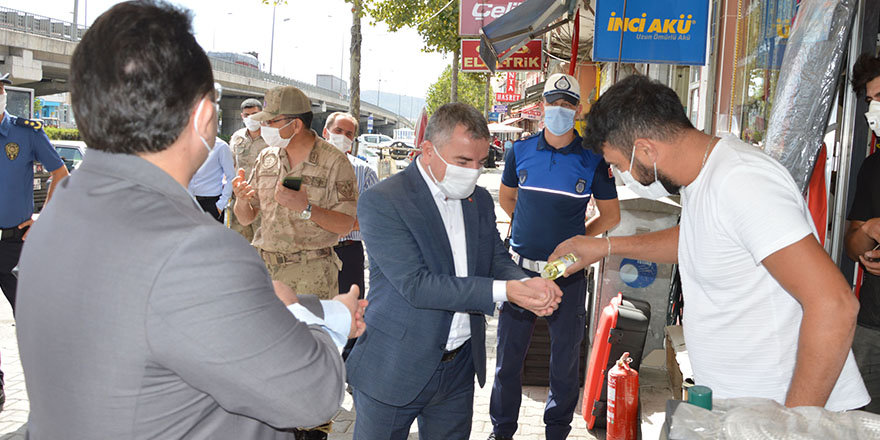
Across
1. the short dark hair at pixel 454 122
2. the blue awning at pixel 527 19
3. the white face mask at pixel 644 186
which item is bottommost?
the white face mask at pixel 644 186

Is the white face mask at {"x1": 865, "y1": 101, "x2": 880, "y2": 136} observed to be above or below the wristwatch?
above

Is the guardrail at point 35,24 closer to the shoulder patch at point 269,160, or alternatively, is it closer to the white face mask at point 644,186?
the shoulder patch at point 269,160

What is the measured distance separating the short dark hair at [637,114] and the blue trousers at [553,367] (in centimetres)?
218

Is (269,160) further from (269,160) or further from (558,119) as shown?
(558,119)

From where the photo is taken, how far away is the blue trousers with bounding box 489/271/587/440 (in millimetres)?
4504

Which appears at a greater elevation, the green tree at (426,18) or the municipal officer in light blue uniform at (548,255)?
the green tree at (426,18)

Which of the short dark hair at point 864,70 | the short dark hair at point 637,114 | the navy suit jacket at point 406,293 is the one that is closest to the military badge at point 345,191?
the navy suit jacket at point 406,293

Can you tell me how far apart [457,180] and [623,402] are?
2341mm

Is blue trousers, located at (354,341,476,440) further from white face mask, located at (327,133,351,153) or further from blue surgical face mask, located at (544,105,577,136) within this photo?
white face mask, located at (327,133,351,153)

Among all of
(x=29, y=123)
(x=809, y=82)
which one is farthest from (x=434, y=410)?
(x=29, y=123)

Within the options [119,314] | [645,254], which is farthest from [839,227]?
[119,314]

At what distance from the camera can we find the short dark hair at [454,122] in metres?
2.96

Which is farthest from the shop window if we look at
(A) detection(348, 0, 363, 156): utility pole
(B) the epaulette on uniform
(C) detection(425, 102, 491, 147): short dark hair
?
(A) detection(348, 0, 363, 156): utility pole

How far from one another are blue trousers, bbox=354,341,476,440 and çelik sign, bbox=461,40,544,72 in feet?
39.7
